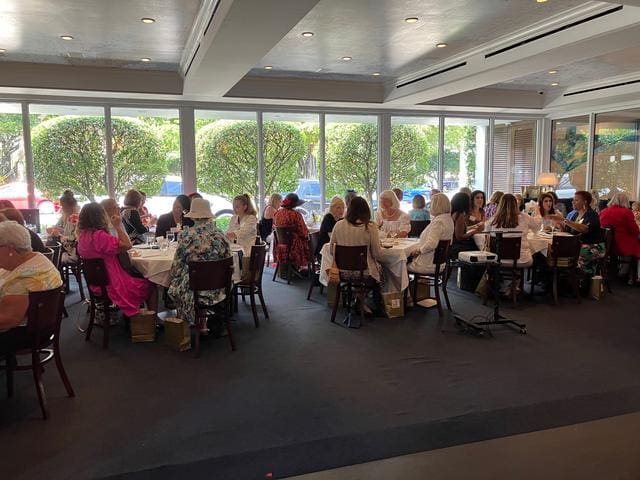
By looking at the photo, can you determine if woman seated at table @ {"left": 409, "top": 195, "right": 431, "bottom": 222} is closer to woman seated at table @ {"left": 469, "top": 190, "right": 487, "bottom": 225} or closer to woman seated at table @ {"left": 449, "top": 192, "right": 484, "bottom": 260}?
woman seated at table @ {"left": 469, "top": 190, "right": 487, "bottom": 225}

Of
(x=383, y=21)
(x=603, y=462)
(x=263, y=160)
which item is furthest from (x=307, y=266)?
(x=603, y=462)

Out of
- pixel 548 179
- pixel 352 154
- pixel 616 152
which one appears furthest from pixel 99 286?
pixel 616 152

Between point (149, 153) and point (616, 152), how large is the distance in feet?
29.3

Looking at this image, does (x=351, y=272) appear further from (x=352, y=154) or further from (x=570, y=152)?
(x=570, y=152)

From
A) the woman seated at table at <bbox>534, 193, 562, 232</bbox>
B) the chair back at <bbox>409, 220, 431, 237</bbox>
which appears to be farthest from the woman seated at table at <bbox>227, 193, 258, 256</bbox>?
the woman seated at table at <bbox>534, 193, 562, 232</bbox>


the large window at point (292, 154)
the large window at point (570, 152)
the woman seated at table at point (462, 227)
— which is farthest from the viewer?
the large window at point (570, 152)

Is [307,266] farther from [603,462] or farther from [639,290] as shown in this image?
[603,462]

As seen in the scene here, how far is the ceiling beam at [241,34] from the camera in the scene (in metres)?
3.84

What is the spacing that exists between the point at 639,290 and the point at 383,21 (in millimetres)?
4841

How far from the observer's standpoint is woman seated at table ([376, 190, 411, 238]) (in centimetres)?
654

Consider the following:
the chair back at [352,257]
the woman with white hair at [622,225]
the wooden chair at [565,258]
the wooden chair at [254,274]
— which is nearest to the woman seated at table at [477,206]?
the wooden chair at [565,258]

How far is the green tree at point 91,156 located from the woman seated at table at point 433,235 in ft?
17.5

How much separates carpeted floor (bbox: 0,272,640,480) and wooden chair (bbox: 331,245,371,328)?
Result: 0.38 m

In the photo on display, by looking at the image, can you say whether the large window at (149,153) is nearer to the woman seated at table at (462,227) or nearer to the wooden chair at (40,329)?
the woman seated at table at (462,227)
